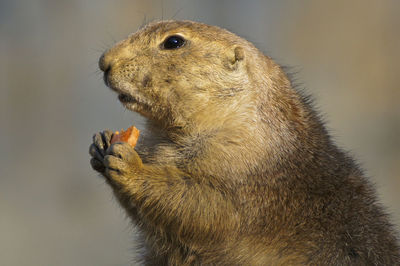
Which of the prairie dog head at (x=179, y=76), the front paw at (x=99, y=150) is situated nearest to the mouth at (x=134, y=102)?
the prairie dog head at (x=179, y=76)

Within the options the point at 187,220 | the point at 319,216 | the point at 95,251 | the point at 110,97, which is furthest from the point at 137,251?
the point at 110,97

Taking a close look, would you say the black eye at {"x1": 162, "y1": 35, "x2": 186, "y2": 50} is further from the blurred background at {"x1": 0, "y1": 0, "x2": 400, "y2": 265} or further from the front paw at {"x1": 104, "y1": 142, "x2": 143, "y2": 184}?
the blurred background at {"x1": 0, "y1": 0, "x2": 400, "y2": 265}

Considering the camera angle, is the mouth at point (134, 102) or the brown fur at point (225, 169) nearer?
the brown fur at point (225, 169)

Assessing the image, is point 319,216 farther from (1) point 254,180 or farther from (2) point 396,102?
(2) point 396,102

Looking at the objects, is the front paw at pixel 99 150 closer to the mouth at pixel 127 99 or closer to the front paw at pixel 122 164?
the front paw at pixel 122 164

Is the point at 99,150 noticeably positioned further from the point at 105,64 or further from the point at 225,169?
the point at 225,169

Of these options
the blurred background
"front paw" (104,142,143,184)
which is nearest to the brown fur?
"front paw" (104,142,143,184)

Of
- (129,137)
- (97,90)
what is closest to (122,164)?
(129,137)
